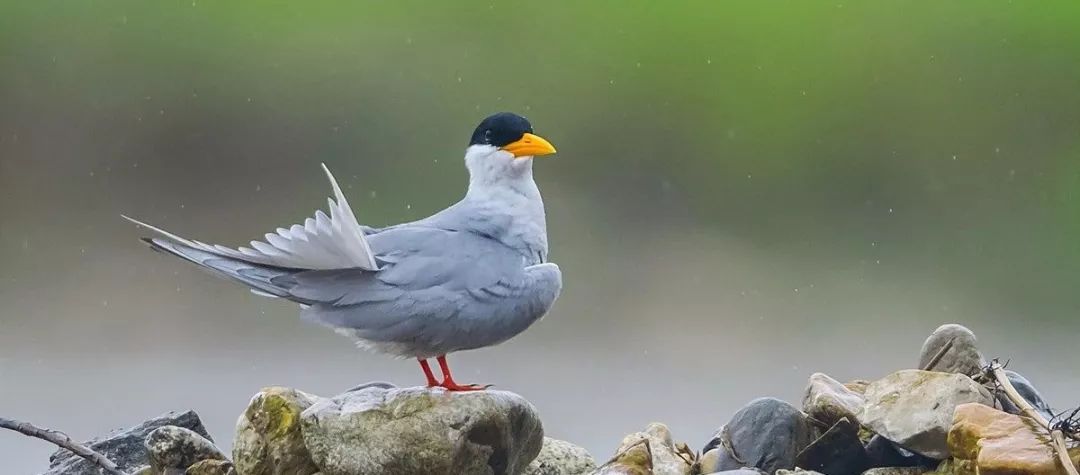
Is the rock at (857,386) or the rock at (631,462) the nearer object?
the rock at (631,462)

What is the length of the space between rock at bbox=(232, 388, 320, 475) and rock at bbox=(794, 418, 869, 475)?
0.68m

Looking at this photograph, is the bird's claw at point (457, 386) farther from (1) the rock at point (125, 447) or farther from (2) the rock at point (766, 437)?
(1) the rock at point (125, 447)

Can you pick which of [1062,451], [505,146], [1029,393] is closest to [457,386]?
[505,146]

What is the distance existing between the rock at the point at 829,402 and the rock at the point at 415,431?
1.35ft

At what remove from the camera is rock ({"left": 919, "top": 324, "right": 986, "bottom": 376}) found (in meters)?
1.67

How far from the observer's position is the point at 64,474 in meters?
1.72

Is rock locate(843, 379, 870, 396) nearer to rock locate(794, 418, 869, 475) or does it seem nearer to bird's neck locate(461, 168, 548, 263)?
rock locate(794, 418, 869, 475)

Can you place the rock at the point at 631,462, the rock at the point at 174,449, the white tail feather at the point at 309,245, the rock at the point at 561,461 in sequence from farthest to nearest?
the rock at the point at 561,461 < the rock at the point at 174,449 < the rock at the point at 631,462 < the white tail feather at the point at 309,245

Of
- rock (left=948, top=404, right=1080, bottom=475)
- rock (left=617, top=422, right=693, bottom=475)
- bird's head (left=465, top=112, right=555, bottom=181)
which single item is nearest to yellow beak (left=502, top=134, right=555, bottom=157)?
bird's head (left=465, top=112, right=555, bottom=181)

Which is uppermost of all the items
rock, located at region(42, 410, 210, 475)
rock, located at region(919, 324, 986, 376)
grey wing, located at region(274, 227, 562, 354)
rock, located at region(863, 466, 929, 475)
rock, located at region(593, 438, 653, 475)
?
grey wing, located at region(274, 227, 562, 354)

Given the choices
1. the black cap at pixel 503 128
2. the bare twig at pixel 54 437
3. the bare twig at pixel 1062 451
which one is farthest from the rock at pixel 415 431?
the bare twig at pixel 1062 451

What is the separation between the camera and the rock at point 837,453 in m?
1.55

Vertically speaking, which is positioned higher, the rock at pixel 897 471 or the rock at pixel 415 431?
the rock at pixel 415 431

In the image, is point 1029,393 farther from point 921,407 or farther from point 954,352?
point 921,407
